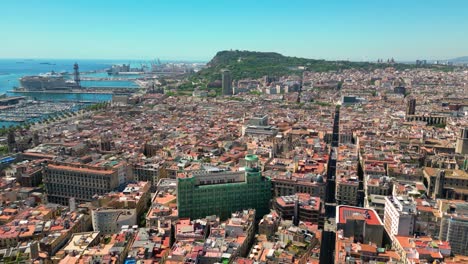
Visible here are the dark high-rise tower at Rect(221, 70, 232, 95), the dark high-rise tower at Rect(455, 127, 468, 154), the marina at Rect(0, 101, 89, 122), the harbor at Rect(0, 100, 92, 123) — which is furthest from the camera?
the dark high-rise tower at Rect(221, 70, 232, 95)

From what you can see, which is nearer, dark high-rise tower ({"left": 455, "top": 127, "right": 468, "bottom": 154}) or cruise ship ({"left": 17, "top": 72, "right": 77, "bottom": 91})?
dark high-rise tower ({"left": 455, "top": 127, "right": 468, "bottom": 154})

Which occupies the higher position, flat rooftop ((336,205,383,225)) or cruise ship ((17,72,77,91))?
cruise ship ((17,72,77,91))

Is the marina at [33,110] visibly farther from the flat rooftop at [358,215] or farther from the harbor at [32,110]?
the flat rooftop at [358,215]

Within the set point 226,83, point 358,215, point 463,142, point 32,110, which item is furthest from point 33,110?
point 463,142

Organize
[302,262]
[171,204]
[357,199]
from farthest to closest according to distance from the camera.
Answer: [357,199] → [171,204] → [302,262]

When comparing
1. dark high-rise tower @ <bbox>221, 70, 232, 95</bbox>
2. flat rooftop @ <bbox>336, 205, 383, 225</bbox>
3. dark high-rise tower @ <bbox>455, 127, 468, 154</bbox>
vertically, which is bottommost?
flat rooftop @ <bbox>336, 205, 383, 225</bbox>

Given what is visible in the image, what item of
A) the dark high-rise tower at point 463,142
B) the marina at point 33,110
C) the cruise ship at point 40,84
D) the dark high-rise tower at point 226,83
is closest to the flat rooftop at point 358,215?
the dark high-rise tower at point 463,142

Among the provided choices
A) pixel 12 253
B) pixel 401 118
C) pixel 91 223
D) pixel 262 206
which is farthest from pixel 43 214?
pixel 401 118

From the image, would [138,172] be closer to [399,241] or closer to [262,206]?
[262,206]

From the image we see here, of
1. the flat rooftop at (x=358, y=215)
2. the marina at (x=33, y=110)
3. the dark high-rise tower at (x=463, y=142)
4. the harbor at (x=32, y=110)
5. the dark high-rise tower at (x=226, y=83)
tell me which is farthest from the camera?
the dark high-rise tower at (x=226, y=83)

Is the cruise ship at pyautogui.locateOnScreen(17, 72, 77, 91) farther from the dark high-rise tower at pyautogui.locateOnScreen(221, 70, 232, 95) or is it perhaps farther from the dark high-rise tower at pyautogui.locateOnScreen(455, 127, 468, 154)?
the dark high-rise tower at pyautogui.locateOnScreen(455, 127, 468, 154)

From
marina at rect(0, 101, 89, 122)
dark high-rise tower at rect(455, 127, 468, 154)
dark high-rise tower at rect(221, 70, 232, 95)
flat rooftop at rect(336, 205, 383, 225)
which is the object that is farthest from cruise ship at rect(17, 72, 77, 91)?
flat rooftop at rect(336, 205, 383, 225)
